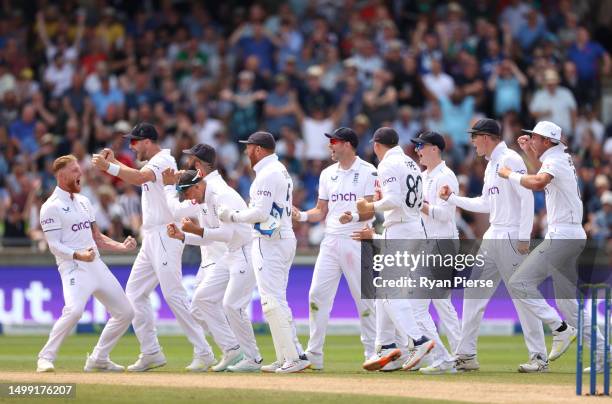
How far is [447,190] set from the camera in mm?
15875

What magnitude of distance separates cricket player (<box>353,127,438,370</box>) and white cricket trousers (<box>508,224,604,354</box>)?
122cm

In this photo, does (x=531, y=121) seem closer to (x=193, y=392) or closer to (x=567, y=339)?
(x=567, y=339)

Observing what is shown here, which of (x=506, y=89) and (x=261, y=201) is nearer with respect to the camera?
(x=261, y=201)

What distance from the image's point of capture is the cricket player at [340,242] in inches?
635

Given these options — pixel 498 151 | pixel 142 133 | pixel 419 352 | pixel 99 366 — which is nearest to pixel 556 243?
pixel 498 151

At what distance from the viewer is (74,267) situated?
1562 cm

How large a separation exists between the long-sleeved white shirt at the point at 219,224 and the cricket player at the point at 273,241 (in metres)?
0.29

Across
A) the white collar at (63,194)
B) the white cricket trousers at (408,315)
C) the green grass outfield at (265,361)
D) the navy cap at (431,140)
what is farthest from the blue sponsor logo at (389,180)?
the white collar at (63,194)

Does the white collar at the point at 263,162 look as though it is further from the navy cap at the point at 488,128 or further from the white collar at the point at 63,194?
the navy cap at the point at 488,128

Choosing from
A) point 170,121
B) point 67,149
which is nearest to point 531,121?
point 170,121

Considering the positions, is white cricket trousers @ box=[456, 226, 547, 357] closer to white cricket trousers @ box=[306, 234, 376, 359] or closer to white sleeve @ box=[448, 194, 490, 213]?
white sleeve @ box=[448, 194, 490, 213]

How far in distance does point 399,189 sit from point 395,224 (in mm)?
497

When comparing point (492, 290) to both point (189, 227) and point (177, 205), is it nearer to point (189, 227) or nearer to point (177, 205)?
point (189, 227)

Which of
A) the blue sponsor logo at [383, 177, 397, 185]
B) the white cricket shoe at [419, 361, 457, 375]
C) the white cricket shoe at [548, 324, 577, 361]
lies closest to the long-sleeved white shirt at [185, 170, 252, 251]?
the blue sponsor logo at [383, 177, 397, 185]
